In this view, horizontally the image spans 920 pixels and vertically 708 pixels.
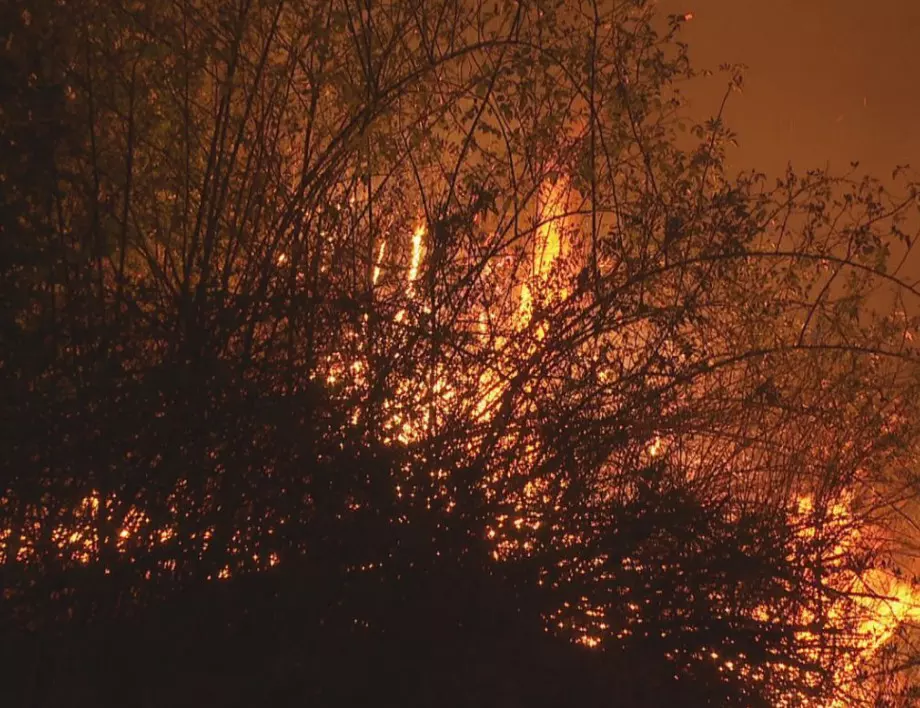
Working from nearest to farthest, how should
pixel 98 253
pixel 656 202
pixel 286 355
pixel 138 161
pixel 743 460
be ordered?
pixel 98 253 → pixel 286 355 → pixel 138 161 → pixel 656 202 → pixel 743 460

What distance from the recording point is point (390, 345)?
3.81 meters

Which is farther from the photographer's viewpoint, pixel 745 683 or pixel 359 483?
pixel 745 683

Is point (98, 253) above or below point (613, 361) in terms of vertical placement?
Answer: below

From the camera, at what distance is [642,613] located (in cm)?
390

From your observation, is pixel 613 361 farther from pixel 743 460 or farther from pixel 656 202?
pixel 743 460

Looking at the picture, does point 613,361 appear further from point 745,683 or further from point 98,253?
point 98,253

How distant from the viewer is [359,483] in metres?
3.53

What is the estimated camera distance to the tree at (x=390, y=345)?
10.8 feet

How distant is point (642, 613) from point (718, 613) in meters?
0.30

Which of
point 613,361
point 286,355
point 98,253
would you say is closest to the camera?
point 98,253

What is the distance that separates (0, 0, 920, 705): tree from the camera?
130 inches

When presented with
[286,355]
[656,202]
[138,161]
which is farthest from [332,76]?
[656,202]

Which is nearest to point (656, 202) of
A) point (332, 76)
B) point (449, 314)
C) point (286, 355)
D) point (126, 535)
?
point (449, 314)

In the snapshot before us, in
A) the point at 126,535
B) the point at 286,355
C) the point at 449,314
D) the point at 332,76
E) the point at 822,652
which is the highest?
the point at 332,76
